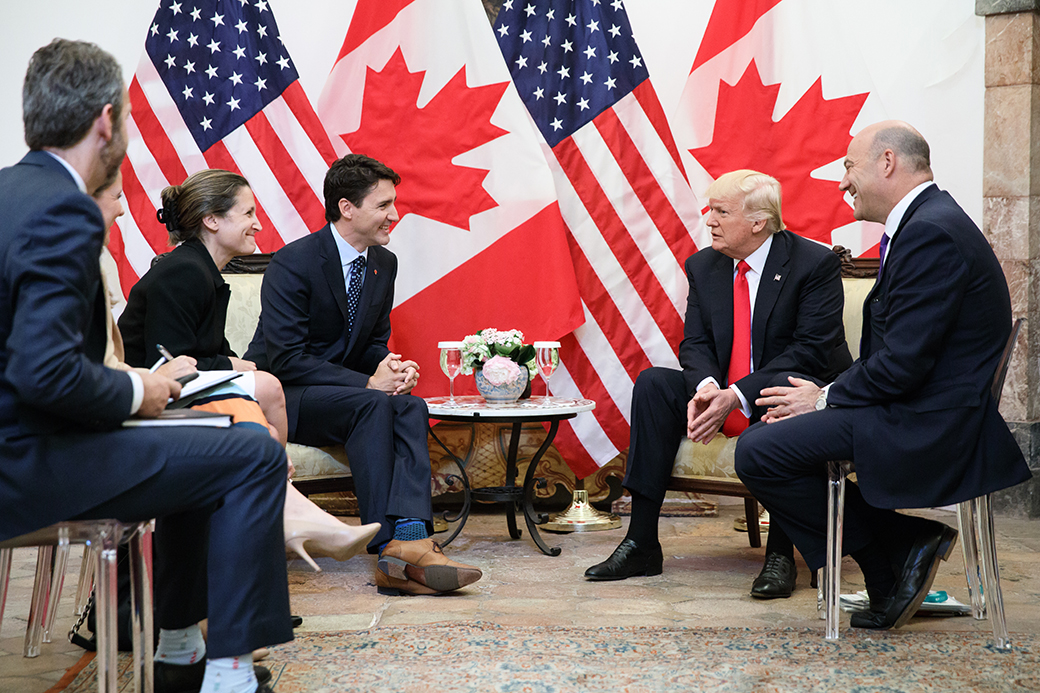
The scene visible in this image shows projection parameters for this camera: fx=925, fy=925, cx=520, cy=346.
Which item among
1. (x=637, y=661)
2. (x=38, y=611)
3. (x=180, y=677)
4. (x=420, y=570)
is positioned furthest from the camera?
(x=420, y=570)

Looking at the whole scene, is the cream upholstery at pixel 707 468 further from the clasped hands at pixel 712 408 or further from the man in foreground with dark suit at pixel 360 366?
the man in foreground with dark suit at pixel 360 366

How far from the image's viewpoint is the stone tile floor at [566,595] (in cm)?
254

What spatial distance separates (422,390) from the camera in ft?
13.4

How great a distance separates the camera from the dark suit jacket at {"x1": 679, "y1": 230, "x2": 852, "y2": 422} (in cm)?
316

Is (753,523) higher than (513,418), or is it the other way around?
(513,418)

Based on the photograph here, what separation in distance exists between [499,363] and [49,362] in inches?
82.9

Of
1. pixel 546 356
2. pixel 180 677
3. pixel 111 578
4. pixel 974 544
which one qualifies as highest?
pixel 546 356

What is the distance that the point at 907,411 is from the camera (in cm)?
239

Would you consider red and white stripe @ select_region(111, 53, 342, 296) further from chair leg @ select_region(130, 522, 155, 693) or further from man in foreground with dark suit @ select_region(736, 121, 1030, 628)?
chair leg @ select_region(130, 522, 155, 693)

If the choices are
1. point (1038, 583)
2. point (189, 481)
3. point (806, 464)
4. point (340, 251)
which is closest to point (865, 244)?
point (1038, 583)

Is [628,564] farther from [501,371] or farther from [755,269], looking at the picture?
[755,269]

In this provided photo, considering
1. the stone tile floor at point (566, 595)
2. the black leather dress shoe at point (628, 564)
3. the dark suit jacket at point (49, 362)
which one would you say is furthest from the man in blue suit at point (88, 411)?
the black leather dress shoe at point (628, 564)

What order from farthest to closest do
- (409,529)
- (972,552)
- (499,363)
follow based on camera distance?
(499,363) → (409,529) → (972,552)

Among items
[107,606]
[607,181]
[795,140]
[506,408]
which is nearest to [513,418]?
[506,408]
